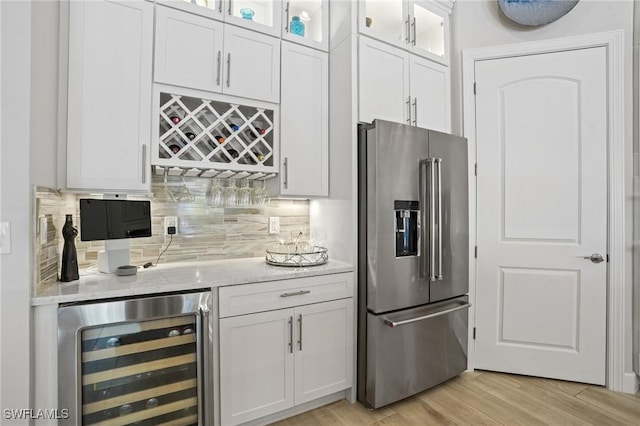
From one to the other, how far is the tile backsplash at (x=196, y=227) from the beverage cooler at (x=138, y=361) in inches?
16.0

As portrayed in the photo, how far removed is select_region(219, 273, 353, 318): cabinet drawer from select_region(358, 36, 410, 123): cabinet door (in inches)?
A: 43.1

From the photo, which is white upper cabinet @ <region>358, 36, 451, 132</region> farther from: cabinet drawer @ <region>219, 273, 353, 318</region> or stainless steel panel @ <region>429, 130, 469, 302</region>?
cabinet drawer @ <region>219, 273, 353, 318</region>

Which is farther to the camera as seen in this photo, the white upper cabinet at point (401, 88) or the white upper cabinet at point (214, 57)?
the white upper cabinet at point (401, 88)

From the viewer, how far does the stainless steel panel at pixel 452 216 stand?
7.32ft

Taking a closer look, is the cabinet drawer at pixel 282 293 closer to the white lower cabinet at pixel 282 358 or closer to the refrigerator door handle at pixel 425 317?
the white lower cabinet at pixel 282 358

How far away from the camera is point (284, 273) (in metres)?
1.88

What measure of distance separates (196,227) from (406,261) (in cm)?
144

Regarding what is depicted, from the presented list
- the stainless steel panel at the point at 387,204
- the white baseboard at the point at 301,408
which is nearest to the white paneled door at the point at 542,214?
the stainless steel panel at the point at 387,204

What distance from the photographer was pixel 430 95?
2486 mm

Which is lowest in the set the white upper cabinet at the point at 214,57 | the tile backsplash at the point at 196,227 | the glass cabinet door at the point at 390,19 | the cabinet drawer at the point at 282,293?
the cabinet drawer at the point at 282,293

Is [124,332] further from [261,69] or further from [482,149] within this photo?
[482,149]

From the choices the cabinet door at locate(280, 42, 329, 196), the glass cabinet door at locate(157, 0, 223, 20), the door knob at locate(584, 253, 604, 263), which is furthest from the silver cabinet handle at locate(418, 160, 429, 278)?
the glass cabinet door at locate(157, 0, 223, 20)

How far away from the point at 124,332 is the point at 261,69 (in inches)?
66.5

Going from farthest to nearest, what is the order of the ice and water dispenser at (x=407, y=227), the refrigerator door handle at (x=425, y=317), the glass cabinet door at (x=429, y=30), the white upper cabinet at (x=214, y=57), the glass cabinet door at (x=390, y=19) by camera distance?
the glass cabinet door at (x=429, y=30)
the glass cabinet door at (x=390, y=19)
the ice and water dispenser at (x=407, y=227)
the refrigerator door handle at (x=425, y=317)
the white upper cabinet at (x=214, y=57)
